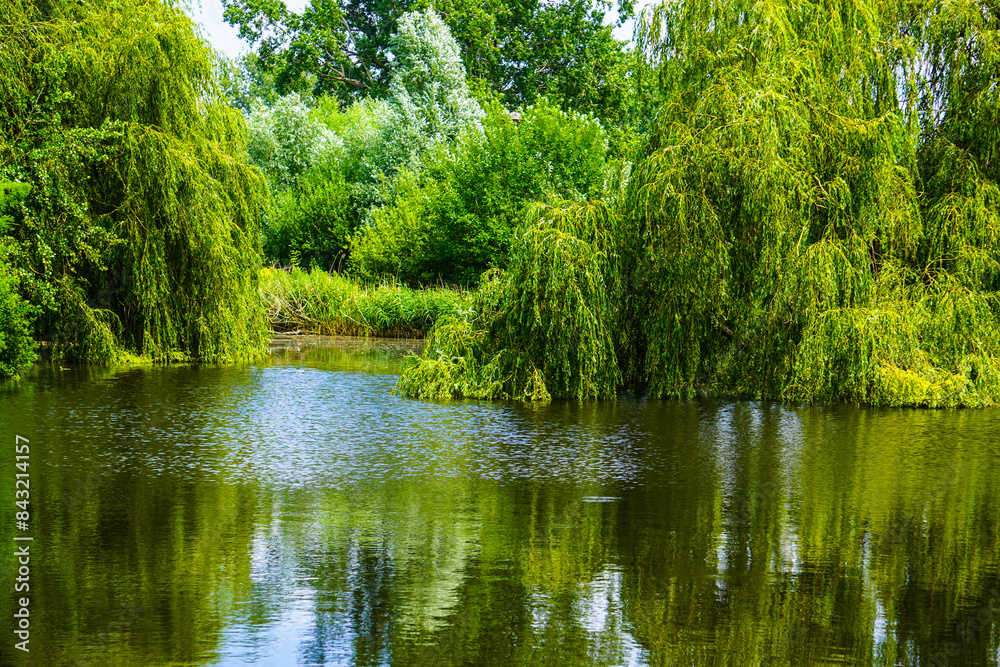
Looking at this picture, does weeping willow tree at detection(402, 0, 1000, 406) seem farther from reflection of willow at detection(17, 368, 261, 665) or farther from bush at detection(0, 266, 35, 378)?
bush at detection(0, 266, 35, 378)

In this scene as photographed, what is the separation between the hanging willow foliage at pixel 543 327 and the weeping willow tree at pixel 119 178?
→ 6.52 m

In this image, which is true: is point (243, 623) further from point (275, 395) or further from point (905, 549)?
point (275, 395)

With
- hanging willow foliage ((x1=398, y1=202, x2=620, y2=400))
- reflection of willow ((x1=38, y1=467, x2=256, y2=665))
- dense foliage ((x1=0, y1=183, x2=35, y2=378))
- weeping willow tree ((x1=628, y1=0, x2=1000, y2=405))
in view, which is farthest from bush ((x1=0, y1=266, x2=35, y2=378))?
weeping willow tree ((x1=628, y1=0, x2=1000, y2=405))

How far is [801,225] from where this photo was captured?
55.7 feet

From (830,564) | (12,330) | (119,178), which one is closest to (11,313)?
(12,330)

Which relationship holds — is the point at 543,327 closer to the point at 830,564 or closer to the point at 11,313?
the point at 11,313

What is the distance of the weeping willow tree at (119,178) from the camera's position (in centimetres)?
1984

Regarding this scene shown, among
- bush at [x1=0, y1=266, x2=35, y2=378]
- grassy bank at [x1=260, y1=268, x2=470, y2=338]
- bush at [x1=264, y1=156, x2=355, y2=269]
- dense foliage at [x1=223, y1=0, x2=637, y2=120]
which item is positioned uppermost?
dense foliage at [x1=223, y1=0, x2=637, y2=120]

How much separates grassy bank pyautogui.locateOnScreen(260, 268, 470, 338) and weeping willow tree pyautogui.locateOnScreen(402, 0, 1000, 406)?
14489 mm

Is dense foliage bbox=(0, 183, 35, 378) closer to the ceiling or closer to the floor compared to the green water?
closer to the ceiling

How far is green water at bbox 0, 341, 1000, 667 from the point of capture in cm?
612

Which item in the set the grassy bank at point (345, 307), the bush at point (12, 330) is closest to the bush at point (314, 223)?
the grassy bank at point (345, 307)

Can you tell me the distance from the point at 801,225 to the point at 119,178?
44.0 feet

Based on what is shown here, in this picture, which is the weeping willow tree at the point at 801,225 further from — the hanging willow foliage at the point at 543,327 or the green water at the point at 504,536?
the green water at the point at 504,536
